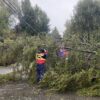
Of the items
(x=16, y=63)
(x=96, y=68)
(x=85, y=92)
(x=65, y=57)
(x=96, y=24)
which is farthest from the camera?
(x=96, y=24)

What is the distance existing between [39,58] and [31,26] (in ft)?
79.0

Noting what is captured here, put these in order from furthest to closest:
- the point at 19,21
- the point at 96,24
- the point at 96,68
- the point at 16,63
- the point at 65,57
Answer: the point at 19,21
the point at 96,24
the point at 16,63
the point at 65,57
the point at 96,68

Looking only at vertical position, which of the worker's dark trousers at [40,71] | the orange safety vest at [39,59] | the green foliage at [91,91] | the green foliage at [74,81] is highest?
the orange safety vest at [39,59]

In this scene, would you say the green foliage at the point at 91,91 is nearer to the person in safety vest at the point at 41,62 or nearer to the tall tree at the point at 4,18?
the person in safety vest at the point at 41,62

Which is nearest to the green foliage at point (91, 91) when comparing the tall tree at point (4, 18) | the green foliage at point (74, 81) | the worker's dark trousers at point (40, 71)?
the green foliage at point (74, 81)

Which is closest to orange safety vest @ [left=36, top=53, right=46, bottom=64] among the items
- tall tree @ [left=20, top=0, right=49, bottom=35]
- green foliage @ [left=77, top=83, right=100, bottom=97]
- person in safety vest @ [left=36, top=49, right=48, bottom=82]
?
person in safety vest @ [left=36, top=49, right=48, bottom=82]

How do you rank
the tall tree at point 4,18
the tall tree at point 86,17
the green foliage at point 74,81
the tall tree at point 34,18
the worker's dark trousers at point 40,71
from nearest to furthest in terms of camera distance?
the green foliage at point 74,81 < the worker's dark trousers at point 40,71 < the tall tree at point 86,17 < the tall tree at point 4,18 < the tall tree at point 34,18

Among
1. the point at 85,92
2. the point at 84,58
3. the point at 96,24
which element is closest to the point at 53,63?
the point at 84,58

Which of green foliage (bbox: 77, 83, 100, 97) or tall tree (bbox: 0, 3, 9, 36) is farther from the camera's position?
tall tree (bbox: 0, 3, 9, 36)

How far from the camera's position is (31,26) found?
1447 inches

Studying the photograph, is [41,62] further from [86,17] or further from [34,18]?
[34,18]

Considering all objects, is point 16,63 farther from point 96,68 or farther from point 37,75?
point 96,68

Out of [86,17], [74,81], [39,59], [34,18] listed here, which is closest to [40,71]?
[39,59]

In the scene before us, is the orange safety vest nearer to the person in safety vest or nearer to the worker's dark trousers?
the person in safety vest
